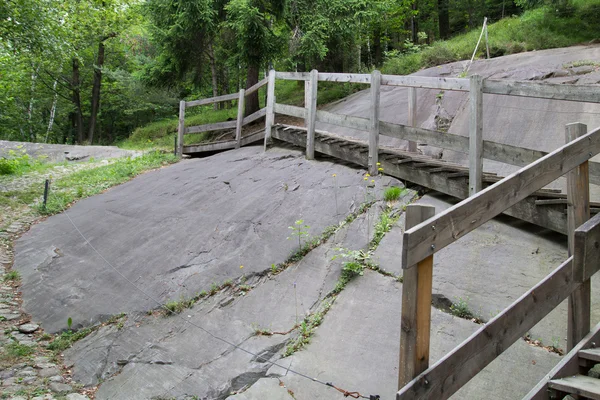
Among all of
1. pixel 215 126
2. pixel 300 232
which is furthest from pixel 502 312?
pixel 215 126

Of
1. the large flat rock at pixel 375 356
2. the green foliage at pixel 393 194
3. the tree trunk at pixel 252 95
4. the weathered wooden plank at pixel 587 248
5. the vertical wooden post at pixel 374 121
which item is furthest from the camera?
the tree trunk at pixel 252 95

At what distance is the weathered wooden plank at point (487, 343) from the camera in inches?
96.1

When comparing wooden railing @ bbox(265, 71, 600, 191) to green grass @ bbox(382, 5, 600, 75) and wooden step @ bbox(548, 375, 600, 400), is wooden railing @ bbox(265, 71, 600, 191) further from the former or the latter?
green grass @ bbox(382, 5, 600, 75)

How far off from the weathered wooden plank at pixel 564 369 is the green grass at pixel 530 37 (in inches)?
551

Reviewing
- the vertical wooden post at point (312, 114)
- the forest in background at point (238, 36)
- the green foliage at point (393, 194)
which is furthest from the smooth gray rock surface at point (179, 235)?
the forest in background at point (238, 36)

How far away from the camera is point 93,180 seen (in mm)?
13500

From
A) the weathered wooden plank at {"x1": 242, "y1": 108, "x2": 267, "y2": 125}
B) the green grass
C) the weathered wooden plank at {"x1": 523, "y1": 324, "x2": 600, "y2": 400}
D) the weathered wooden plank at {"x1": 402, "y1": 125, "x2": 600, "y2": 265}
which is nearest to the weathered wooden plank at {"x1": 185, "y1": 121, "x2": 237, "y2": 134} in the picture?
the weathered wooden plank at {"x1": 242, "y1": 108, "x2": 267, "y2": 125}

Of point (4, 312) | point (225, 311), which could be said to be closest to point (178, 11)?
point (4, 312)

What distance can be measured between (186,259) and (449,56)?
12431 millimetres

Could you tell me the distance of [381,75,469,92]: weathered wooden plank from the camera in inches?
251

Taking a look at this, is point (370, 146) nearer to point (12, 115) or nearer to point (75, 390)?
point (75, 390)

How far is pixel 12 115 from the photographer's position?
2911 cm

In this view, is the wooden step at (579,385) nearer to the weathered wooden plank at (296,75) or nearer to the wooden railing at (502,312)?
the wooden railing at (502,312)

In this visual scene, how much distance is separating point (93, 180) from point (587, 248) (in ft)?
42.5
